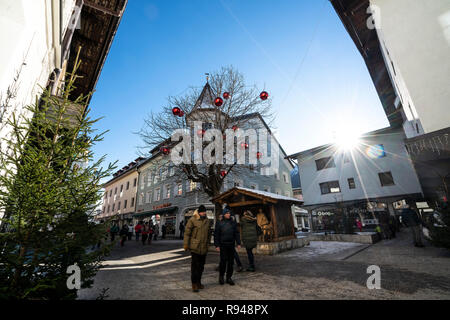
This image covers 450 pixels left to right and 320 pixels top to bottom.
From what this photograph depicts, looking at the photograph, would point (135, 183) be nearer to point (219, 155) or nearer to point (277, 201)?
point (219, 155)

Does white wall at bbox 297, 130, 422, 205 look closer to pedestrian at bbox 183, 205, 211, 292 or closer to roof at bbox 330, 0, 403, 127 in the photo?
roof at bbox 330, 0, 403, 127

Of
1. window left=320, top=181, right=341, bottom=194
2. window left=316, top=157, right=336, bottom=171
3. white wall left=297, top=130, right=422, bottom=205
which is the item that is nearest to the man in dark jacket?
white wall left=297, top=130, right=422, bottom=205

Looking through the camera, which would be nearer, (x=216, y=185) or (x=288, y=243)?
(x=288, y=243)

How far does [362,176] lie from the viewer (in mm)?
20969

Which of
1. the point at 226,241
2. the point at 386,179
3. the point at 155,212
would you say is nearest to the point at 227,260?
the point at 226,241

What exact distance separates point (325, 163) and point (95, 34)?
24.6m

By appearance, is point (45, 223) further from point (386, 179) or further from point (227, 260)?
point (386, 179)

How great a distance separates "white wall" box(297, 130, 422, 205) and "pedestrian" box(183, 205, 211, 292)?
21481 millimetres

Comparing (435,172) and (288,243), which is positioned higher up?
(435,172)

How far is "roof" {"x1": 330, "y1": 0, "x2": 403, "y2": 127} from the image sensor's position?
976cm

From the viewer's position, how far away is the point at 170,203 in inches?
907
